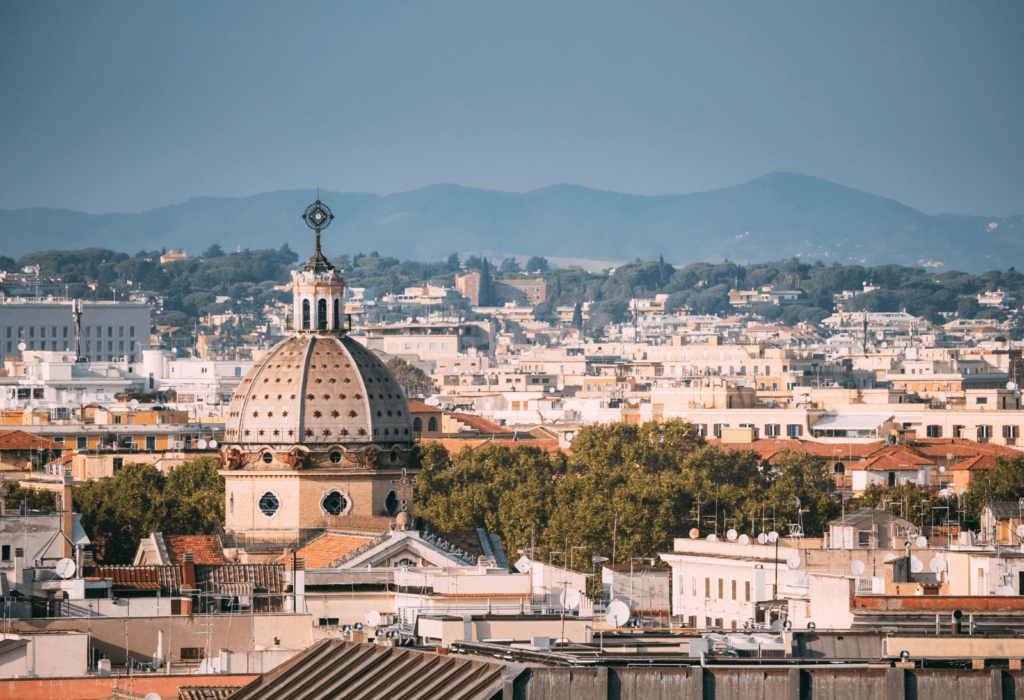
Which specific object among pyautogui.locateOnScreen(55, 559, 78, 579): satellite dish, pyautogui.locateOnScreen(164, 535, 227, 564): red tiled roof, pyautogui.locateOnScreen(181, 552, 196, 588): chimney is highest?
pyautogui.locateOnScreen(55, 559, 78, 579): satellite dish

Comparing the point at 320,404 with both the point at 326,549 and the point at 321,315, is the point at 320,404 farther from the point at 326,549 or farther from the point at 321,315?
the point at 326,549

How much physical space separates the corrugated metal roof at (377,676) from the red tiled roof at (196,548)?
42.7 m

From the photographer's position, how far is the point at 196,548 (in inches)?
3076

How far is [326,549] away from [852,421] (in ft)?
259

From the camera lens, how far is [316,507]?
80.9 m

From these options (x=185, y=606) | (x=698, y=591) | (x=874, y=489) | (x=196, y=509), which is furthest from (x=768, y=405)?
(x=185, y=606)

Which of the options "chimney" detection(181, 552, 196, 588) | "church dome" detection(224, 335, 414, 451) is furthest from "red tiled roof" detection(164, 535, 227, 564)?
"chimney" detection(181, 552, 196, 588)

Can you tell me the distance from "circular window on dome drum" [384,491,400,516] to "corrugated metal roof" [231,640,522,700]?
159 feet

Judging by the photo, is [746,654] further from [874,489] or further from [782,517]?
[874,489]

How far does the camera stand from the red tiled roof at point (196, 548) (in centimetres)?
7550

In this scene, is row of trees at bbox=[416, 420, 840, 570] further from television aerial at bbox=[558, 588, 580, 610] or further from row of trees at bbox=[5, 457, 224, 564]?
television aerial at bbox=[558, 588, 580, 610]

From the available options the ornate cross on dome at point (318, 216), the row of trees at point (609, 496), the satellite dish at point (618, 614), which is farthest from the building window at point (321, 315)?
the satellite dish at point (618, 614)

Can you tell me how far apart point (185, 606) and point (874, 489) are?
5051 centimetres

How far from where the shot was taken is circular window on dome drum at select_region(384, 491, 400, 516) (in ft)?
268
